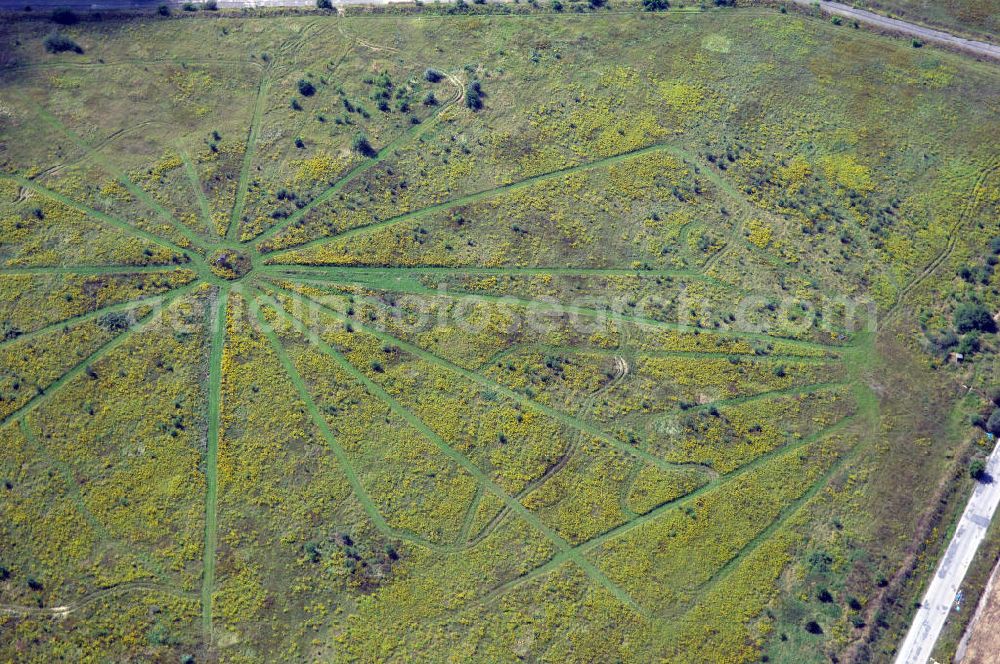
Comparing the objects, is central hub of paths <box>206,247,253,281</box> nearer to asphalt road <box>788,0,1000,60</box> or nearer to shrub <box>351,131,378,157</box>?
shrub <box>351,131,378,157</box>

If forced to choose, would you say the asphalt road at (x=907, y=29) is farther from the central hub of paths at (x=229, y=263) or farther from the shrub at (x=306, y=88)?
the central hub of paths at (x=229, y=263)

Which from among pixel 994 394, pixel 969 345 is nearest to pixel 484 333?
pixel 969 345

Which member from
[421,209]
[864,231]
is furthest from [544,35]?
[864,231]

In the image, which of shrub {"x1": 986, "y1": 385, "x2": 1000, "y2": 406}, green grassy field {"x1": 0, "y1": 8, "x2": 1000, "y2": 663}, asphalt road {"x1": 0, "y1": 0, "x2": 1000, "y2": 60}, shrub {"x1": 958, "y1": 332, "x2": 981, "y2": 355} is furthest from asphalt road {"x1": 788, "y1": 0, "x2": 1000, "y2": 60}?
shrub {"x1": 986, "y1": 385, "x2": 1000, "y2": 406}

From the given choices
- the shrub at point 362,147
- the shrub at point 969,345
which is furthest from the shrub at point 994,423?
the shrub at point 362,147

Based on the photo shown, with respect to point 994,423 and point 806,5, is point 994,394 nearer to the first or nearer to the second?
point 994,423

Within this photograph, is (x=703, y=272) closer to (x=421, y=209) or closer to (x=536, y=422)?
(x=536, y=422)
